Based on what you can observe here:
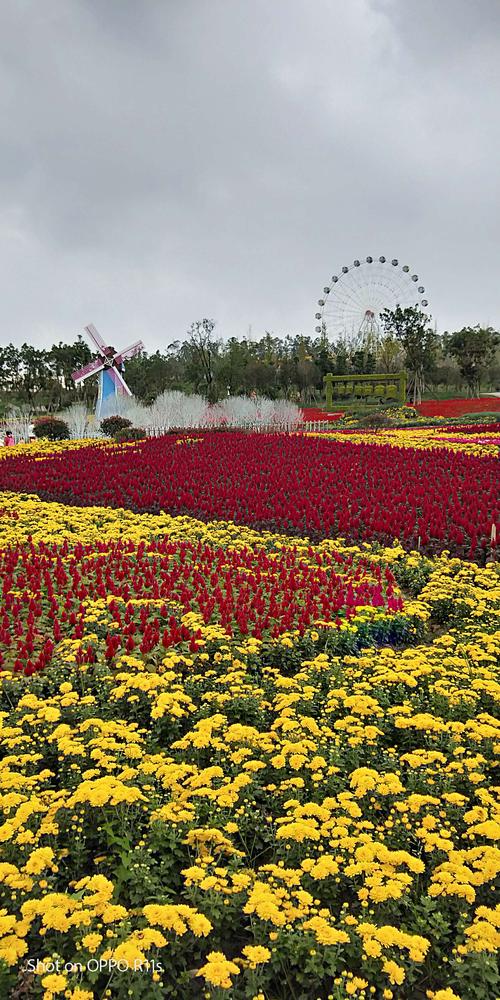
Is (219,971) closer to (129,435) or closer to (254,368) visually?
(129,435)

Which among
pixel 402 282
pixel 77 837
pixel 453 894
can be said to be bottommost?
pixel 453 894

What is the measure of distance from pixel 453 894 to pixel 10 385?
67511 mm

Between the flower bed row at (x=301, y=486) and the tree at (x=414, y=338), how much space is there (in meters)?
38.4

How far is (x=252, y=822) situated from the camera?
366 cm

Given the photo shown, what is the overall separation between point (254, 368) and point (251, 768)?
2244 inches

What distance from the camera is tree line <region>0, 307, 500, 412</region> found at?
56031 millimetres

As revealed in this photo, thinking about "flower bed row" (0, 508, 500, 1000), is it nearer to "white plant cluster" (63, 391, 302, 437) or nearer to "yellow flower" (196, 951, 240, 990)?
"yellow flower" (196, 951, 240, 990)

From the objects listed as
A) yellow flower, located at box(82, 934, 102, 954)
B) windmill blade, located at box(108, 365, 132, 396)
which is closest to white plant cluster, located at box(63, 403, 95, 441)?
windmill blade, located at box(108, 365, 132, 396)

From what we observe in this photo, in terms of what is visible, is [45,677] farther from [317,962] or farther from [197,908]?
[317,962]

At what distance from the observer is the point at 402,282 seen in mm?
56094

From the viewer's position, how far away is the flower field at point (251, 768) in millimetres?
2738

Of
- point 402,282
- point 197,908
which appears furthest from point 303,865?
point 402,282

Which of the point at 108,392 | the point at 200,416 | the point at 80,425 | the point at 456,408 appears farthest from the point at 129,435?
the point at 456,408

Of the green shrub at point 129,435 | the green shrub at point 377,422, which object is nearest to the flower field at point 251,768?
the green shrub at point 129,435
